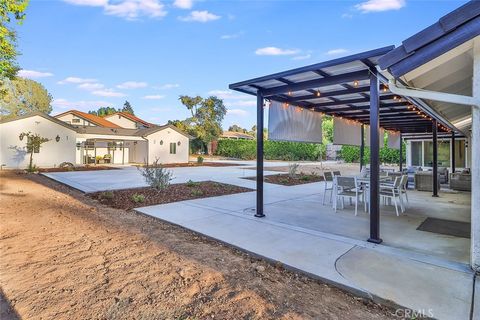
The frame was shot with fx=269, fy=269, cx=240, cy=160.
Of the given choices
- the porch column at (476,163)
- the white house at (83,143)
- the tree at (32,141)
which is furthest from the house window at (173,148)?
the porch column at (476,163)

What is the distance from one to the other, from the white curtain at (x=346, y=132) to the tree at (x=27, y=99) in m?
40.6

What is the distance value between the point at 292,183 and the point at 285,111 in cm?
542

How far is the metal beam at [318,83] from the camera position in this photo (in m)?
4.41

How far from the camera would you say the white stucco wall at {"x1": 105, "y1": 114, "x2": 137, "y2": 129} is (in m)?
32.6

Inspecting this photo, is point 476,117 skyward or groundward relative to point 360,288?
skyward

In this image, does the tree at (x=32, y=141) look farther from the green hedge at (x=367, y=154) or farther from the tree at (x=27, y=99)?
the green hedge at (x=367, y=154)

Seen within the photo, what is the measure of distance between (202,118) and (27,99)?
26702 millimetres

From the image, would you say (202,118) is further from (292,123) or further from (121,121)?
(292,123)

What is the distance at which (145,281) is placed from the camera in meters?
2.98

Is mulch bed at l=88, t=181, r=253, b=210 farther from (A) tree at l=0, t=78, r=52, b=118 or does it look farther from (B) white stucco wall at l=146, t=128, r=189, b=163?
(A) tree at l=0, t=78, r=52, b=118

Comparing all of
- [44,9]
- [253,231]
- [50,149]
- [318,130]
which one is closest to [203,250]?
[253,231]

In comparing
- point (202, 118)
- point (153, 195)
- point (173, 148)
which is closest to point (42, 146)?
point (173, 148)

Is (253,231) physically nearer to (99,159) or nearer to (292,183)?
(292,183)

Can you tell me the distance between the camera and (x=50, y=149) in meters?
19.0
